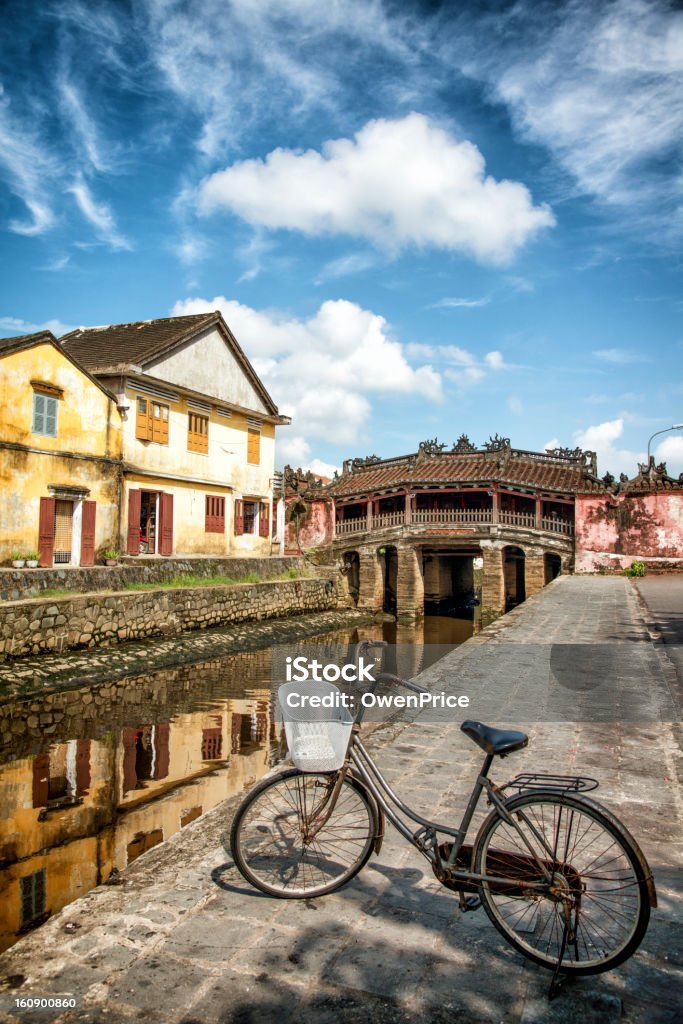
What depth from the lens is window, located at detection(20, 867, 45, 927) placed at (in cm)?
480

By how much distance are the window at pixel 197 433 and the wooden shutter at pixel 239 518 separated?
2501 millimetres

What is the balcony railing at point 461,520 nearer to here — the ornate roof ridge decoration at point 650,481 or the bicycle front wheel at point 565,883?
the ornate roof ridge decoration at point 650,481

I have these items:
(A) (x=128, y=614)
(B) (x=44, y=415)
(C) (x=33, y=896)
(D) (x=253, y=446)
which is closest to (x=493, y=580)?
(D) (x=253, y=446)

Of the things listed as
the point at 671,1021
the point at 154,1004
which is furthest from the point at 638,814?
the point at 154,1004

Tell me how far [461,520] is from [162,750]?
21817 mm

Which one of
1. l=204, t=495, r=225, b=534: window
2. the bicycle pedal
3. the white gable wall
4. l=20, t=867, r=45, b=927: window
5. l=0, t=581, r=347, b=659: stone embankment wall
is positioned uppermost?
the white gable wall

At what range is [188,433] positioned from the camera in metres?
22.4

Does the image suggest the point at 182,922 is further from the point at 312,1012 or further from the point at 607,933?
the point at 607,933

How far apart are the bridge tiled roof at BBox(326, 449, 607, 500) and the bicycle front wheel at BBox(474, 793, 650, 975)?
85.2 ft

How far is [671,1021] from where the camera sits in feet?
7.80

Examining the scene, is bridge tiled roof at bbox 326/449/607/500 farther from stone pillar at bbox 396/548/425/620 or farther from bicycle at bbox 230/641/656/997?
bicycle at bbox 230/641/656/997

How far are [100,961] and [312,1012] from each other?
947 mm

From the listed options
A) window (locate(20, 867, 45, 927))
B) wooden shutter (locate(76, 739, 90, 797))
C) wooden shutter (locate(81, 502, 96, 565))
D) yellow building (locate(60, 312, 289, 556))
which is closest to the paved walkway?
window (locate(20, 867, 45, 927))

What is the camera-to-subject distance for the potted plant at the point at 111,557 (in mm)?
18609
